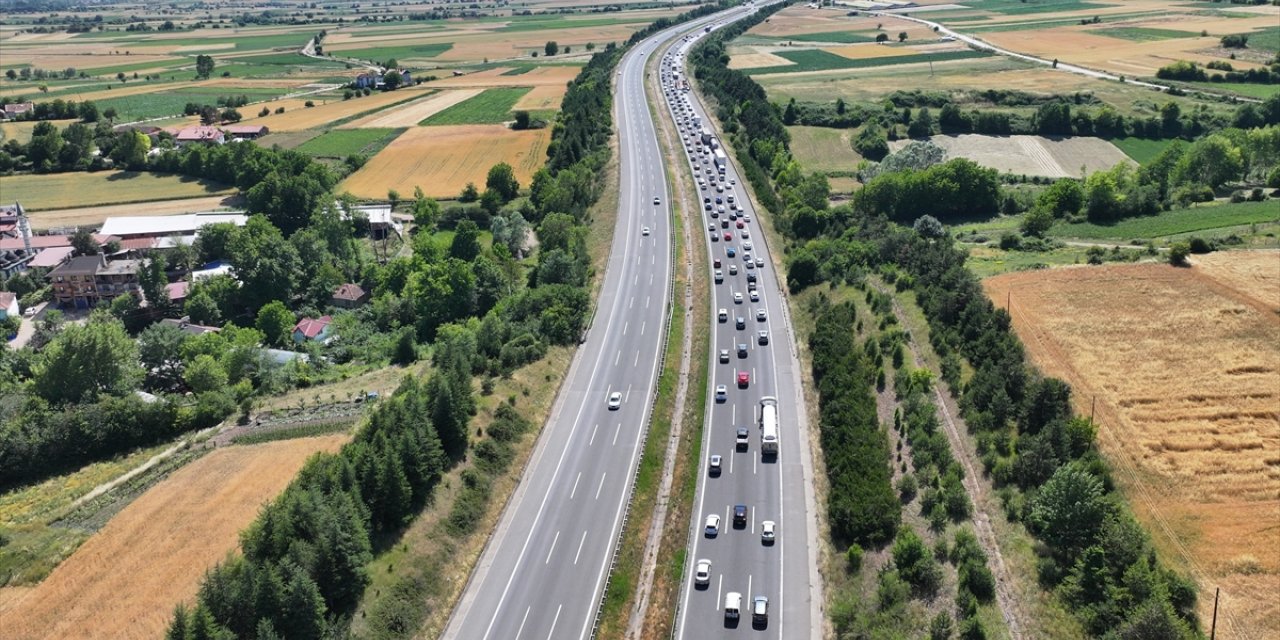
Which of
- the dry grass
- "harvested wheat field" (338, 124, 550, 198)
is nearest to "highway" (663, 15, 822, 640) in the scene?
"harvested wheat field" (338, 124, 550, 198)

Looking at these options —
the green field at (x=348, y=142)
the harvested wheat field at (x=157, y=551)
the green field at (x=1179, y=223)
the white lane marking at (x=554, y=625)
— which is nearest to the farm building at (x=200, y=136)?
the green field at (x=348, y=142)

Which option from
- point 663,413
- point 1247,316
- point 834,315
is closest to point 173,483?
point 663,413

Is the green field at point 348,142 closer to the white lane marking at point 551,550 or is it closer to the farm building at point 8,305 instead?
the farm building at point 8,305

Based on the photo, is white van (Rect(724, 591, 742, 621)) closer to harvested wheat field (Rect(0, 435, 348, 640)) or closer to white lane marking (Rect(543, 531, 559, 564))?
white lane marking (Rect(543, 531, 559, 564))

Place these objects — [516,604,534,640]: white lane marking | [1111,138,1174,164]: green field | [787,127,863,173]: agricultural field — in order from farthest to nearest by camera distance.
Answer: [787,127,863,173]: agricultural field
[1111,138,1174,164]: green field
[516,604,534,640]: white lane marking

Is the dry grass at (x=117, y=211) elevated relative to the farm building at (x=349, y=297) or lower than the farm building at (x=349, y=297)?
elevated
